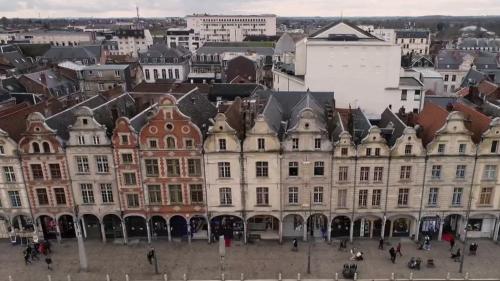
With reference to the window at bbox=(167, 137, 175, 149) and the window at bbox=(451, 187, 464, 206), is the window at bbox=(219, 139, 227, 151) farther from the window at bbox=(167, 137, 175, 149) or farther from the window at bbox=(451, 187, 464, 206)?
the window at bbox=(451, 187, 464, 206)

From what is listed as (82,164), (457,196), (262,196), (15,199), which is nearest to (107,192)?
(82,164)

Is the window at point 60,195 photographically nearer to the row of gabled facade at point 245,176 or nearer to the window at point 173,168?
the row of gabled facade at point 245,176

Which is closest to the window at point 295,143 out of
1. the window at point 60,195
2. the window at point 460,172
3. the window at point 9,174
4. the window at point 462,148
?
the window at point 462,148

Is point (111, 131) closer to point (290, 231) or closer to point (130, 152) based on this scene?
point (130, 152)

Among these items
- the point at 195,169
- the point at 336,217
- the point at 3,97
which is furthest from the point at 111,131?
A: the point at 3,97

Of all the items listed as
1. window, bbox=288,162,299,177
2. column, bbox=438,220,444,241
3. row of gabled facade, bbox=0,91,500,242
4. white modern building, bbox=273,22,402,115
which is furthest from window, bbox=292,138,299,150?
white modern building, bbox=273,22,402,115

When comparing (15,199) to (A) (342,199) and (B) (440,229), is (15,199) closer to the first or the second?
(A) (342,199)
